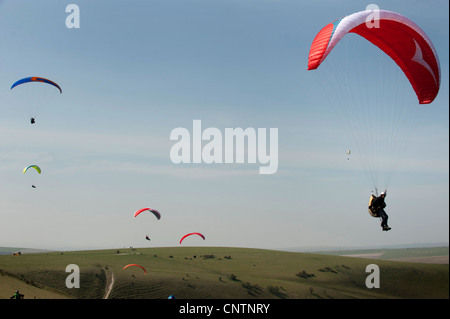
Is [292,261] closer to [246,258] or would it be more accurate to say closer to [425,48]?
[246,258]

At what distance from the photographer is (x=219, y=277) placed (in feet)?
236

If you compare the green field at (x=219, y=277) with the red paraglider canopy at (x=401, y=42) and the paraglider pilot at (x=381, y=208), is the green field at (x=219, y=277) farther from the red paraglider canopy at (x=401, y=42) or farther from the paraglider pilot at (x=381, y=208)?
the red paraglider canopy at (x=401, y=42)

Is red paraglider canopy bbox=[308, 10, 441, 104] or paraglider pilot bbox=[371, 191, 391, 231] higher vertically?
red paraglider canopy bbox=[308, 10, 441, 104]

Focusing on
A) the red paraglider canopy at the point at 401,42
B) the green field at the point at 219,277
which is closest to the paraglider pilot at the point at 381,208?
the red paraglider canopy at the point at 401,42

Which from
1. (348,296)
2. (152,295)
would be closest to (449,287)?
(348,296)

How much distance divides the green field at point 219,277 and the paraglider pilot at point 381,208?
1301 inches

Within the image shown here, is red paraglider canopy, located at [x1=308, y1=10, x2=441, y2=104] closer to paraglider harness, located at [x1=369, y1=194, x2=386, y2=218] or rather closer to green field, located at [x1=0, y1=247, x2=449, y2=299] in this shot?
paraglider harness, located at [x1=369, y1=194, x2=386, y2=218]

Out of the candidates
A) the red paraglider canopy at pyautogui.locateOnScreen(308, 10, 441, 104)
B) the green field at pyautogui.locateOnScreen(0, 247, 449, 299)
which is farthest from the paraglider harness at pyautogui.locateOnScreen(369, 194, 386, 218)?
the green field at pyautogui.locateOnScreen(0, 247, 449, 299)

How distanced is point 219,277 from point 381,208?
52.4 metres

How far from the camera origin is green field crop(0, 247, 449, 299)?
2130 inches

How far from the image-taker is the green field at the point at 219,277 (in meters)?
54.1

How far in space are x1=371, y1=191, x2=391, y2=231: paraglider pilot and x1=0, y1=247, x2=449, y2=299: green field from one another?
108 ft

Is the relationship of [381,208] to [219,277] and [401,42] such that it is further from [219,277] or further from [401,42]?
[219,277]

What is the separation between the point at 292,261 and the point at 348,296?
97.4ft
